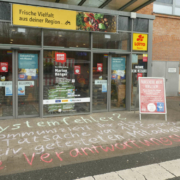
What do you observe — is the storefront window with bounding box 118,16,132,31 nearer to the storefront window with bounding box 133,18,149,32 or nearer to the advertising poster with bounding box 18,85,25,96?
the storefront window with bounding box 133,18,149,32

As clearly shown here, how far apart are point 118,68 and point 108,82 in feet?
2.49

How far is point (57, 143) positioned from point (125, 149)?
1568 millimetres

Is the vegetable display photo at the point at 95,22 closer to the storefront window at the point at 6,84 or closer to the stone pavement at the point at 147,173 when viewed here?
the storefront window at the point at 6,84

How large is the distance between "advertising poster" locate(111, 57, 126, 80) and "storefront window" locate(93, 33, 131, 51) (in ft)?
1.61

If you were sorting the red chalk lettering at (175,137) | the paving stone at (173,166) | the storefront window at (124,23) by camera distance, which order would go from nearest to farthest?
the paving stone at (173,166), the red chalk lettering at (175,137), the storefront window at (124,23)

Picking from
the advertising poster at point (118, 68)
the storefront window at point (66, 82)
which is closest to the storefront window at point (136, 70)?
the advertising poster at point (118, 68)

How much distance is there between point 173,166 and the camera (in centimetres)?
383

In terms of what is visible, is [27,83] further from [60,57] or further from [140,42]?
[140,42]

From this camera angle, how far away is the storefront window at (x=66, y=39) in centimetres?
721

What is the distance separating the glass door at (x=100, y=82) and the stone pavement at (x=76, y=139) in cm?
80

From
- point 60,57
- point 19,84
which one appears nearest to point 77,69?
point 60,57

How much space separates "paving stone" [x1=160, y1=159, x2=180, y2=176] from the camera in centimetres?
363

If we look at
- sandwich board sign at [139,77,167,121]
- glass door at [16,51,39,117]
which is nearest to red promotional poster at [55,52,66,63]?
glass door at [16,51,39,117]

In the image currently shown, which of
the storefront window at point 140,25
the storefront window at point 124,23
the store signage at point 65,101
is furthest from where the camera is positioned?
the storefront window at point 140,25
